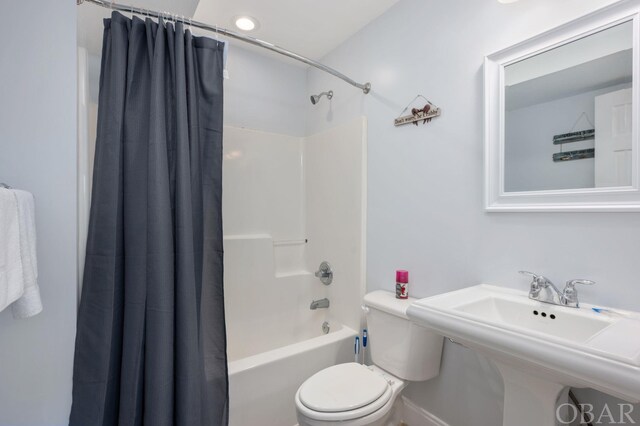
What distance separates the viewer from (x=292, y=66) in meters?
2.50

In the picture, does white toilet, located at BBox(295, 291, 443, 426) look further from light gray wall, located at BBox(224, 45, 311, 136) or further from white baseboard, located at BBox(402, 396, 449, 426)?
light gray wall, located at BBox(224, 45, 311, 136)

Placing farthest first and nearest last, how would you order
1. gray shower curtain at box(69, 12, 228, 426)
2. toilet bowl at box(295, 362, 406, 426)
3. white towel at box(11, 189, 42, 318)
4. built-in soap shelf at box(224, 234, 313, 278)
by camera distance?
built-in soap shelf at box(224, 234, 313, 278)
toilet bowl at box(295, 362, 406, 426)
gray shower curtain at box(69, 12, 228, 426)
white towel at box(11, 189, 42, 318)

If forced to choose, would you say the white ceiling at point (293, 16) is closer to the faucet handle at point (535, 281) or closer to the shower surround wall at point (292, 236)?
the shower surround wall at point (292, 236)

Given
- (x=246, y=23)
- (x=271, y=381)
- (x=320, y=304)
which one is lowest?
(x=271, y=381)

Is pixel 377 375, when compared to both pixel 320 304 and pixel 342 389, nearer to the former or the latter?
pixel 342 389

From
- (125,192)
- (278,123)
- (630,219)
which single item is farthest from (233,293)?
(630,219)

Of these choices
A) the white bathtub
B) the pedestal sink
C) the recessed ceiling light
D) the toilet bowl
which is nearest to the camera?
the pedestal sink

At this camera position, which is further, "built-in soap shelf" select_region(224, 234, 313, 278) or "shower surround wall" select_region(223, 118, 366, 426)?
"built-in soap shelf" select_region(224, 234, 313, 278)

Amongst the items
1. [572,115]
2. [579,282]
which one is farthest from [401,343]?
[572,115]

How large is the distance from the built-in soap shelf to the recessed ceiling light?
1.44m

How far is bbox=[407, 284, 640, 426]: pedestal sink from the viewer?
688 mm

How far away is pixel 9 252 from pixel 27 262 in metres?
0.07

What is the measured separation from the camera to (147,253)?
3.76ft

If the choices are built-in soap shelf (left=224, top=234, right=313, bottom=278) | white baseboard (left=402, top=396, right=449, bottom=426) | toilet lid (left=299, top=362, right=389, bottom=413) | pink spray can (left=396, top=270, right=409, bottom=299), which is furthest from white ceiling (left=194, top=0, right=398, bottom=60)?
white baseboard (left=402, top=396, right=449, bottom=426)
